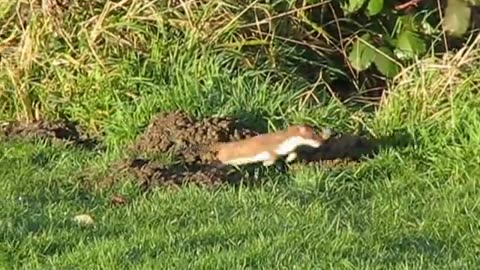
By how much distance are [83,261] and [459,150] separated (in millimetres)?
2482

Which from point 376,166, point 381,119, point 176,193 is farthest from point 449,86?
point 176,193

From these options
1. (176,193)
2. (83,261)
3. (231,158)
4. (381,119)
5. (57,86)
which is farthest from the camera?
(57,86)

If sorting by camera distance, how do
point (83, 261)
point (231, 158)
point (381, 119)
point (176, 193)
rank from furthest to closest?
point (381, 119) → point (231, 158) → point (176, 193) → point (83, 261)

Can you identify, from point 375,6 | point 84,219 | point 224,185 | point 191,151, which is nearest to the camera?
point 84,219

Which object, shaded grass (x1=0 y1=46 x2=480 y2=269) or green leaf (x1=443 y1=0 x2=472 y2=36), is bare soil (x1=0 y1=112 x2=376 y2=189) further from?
green leaf (x1=443 y1=0 x2=472 y2=36)

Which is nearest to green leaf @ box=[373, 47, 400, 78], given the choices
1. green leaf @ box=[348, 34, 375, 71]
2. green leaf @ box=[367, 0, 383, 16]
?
green leaf @ box=[348, 34, 375, 71]

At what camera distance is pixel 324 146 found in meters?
6.74

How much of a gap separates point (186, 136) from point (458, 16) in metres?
1.64

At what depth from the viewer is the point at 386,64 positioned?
7926 millimetres

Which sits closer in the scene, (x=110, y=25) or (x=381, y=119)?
(x=381, y=119)

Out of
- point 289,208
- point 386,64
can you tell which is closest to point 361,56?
point 386,64

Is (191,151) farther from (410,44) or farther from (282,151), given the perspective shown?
(410,44)

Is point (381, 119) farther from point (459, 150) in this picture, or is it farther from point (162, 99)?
point (162, 99)

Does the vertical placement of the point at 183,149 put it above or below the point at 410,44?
below
